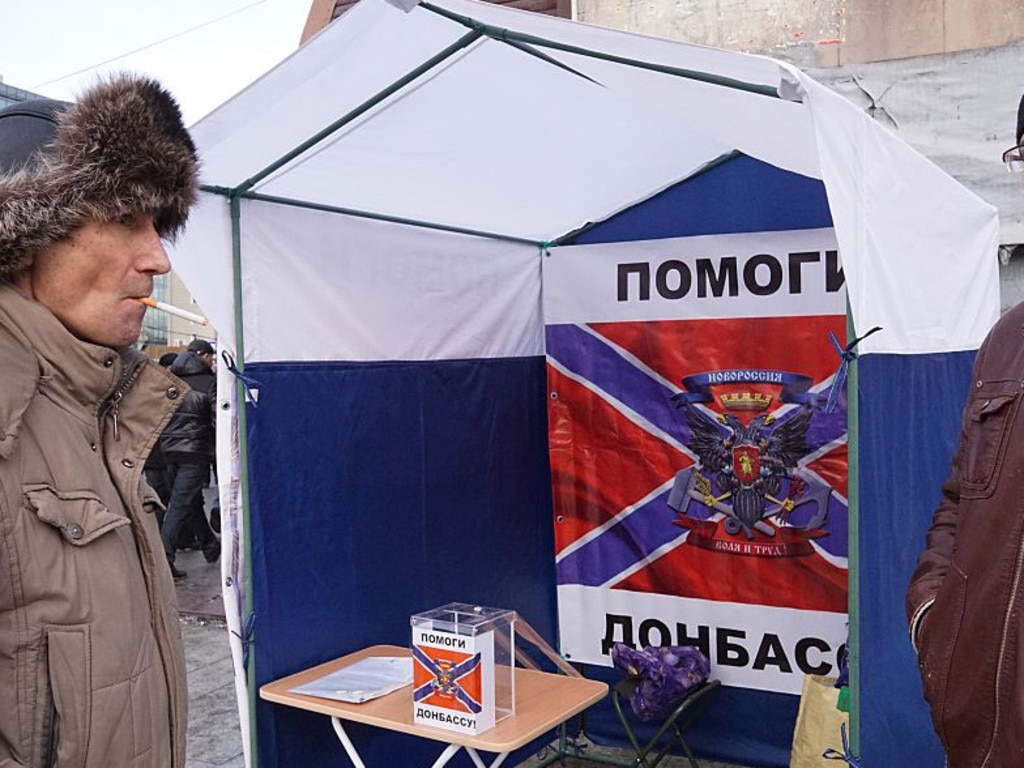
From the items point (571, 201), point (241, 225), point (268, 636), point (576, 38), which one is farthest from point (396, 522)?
point (576, 38)

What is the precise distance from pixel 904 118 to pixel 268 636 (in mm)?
3849

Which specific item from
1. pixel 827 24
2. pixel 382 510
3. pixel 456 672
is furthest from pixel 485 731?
pixel 827 24

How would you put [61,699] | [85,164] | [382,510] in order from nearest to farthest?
1. [61,699]
2. [85,164]
3. [382,510]

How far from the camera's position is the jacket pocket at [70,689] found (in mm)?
1130

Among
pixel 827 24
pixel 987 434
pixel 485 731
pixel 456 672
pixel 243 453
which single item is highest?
pixel 827 24

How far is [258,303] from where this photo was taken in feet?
9.13

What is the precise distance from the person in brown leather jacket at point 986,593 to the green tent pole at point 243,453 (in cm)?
186

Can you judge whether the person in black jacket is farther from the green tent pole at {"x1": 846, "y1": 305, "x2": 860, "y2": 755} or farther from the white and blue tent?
the green tent pole at {"x1": 846, "y1": 305, "x2": 860, "y2": 755}

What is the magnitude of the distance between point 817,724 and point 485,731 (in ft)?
4.07

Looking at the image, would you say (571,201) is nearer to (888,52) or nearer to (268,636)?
(268,636)

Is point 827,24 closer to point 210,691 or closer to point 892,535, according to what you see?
point 892,535

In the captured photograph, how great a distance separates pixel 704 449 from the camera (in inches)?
146

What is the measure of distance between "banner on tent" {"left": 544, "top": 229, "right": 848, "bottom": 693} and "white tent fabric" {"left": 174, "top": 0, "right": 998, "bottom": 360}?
45 centimetres

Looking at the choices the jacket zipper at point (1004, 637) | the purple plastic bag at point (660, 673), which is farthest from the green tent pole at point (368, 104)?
the purple plastic bag at point (660, 673)
